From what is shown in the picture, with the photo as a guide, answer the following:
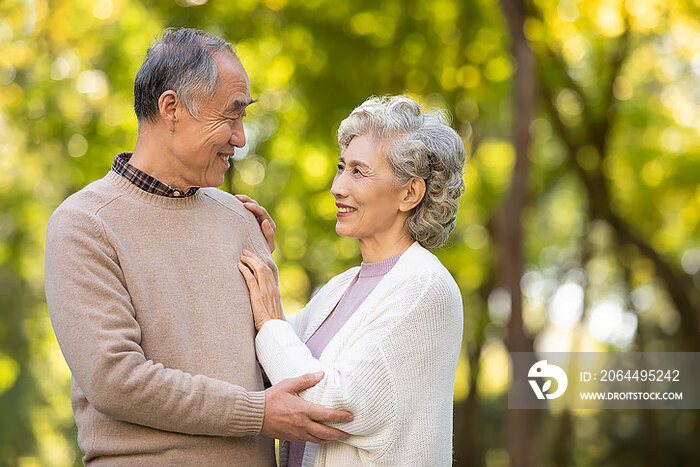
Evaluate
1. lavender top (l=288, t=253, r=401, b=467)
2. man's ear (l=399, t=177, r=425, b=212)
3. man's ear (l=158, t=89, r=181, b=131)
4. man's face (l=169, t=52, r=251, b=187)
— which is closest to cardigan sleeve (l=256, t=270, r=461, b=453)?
lavender top (l=288, t=253, r=401, b=467)

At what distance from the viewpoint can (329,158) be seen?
33.6 ft

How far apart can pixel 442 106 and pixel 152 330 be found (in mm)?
8316

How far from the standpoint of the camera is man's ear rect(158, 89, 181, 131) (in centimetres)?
273

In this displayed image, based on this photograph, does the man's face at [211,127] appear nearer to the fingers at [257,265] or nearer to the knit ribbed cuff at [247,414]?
the fingers at [257,265]

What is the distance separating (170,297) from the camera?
264cm

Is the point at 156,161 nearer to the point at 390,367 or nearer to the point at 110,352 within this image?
the point at 110,352

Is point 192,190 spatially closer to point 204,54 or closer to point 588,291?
point 204,54

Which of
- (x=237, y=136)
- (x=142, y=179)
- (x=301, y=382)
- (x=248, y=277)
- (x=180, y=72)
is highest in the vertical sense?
(x=180, y=72)

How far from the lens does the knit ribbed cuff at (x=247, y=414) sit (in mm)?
2535

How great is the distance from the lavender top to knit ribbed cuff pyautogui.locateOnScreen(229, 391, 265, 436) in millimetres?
527

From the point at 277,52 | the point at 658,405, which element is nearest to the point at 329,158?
the point at 277,52

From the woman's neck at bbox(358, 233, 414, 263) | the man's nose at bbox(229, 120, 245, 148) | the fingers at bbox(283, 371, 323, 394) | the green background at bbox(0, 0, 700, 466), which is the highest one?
the green background at bbox(0, 0, 700, 466)

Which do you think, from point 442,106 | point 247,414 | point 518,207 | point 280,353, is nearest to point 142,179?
point 280,353

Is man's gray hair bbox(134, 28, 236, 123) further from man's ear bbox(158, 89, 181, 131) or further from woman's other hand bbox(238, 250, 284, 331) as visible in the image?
woman's other hand bbox(238, 250, 284, 331)
